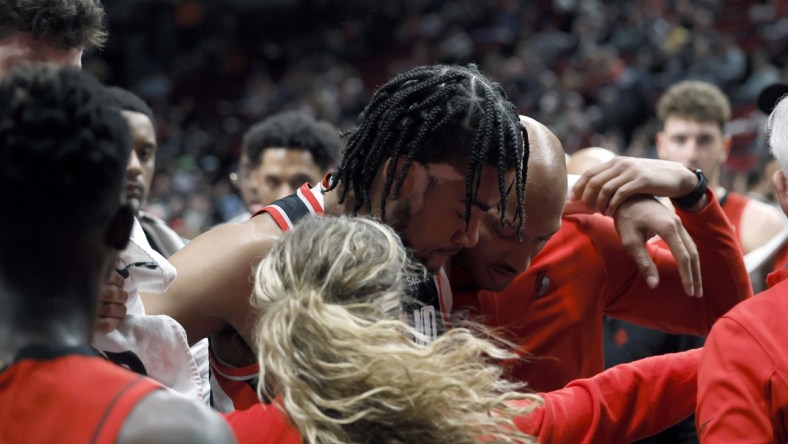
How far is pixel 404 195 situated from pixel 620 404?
71cm

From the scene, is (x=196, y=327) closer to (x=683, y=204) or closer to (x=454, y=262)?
(x=454, y=262)

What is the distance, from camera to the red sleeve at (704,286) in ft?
9.09

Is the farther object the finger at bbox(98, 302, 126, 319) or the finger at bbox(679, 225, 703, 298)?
the finger at bbox(679, 225, 703, 298)

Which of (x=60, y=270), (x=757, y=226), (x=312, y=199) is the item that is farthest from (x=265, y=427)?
(x=757, y=226)

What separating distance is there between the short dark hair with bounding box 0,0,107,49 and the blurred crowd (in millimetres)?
8096

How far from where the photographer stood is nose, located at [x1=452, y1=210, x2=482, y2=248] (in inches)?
96.2

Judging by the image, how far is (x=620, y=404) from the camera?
2.12 meters

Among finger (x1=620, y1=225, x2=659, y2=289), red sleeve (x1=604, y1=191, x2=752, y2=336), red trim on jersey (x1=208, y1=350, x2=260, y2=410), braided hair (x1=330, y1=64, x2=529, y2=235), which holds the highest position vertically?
braided hair (x1=330, y1=64, x2=529, y2=235)

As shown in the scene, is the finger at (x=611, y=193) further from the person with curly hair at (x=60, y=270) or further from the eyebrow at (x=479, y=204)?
the person with curly hair at (x=60, y=270)

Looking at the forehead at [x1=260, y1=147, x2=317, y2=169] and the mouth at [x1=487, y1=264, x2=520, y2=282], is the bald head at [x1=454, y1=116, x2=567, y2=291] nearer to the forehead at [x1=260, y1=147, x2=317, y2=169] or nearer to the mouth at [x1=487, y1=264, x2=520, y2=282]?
the mouth at [x1=487, y1=264, x2=520, y2=282]

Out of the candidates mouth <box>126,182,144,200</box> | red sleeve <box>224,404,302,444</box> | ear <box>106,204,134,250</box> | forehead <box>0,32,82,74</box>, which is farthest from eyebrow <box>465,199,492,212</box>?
mouth <box>126,182,144,200</box>

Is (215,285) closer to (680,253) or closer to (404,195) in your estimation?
(404,195)

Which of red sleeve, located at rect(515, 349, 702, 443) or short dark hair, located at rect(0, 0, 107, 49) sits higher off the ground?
short dark hair, located at rect(0, 0, 107, 49)

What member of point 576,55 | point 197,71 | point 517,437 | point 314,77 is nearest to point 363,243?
point 517,437
